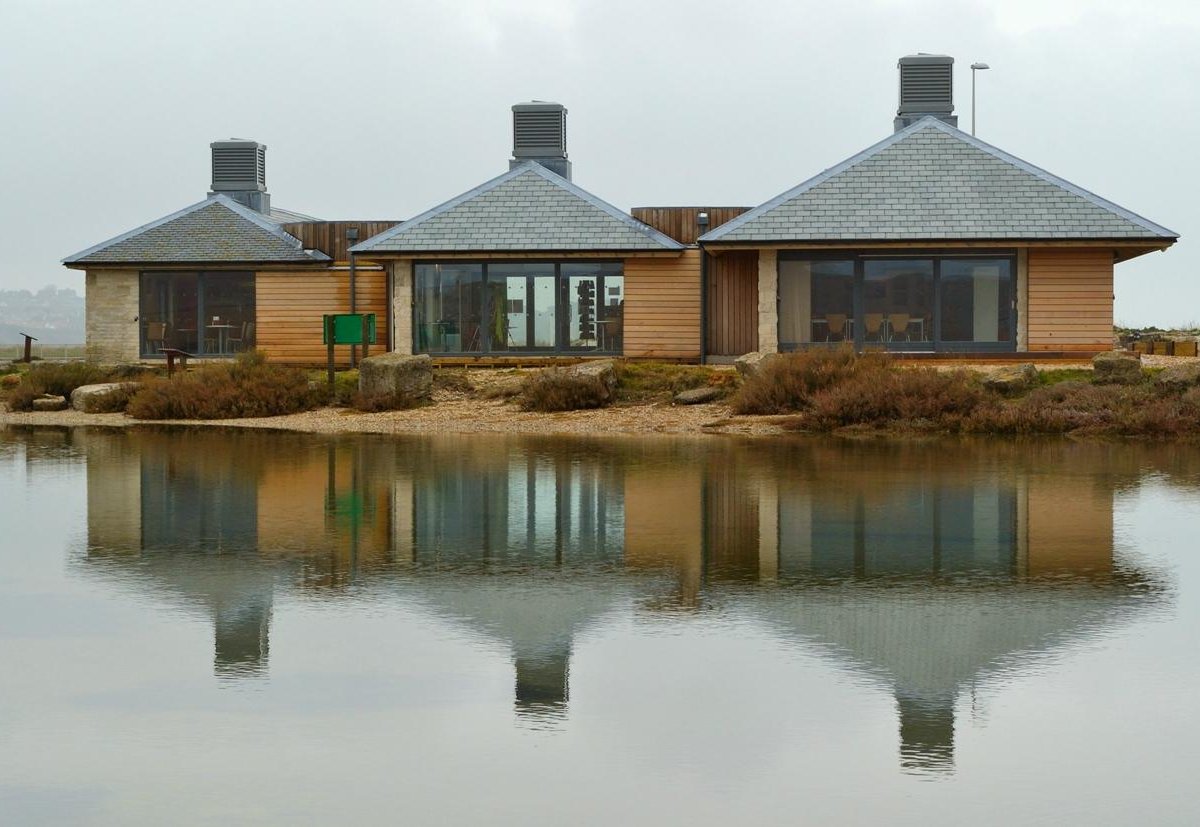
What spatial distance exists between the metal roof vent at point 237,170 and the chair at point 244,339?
5.62 m

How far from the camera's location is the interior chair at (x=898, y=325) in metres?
33.1

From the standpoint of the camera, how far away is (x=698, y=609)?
9.28 m

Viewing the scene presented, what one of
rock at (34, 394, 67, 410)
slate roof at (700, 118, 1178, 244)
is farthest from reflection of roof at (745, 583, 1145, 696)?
rock at (34, 394, 67, 410)

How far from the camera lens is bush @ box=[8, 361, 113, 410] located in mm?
31422

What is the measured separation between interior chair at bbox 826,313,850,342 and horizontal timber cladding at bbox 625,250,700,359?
2987mm

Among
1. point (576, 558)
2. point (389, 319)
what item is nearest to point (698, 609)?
point (576, 558)

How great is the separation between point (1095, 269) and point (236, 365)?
17838mm

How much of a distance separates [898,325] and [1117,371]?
6703 mm

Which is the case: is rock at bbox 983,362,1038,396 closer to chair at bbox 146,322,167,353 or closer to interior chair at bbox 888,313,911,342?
interior chair at bbox 888,313,911,342

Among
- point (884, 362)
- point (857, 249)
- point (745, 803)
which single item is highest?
point (857, 249)

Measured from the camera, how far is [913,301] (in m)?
33.1

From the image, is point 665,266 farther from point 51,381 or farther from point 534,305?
point 51,381

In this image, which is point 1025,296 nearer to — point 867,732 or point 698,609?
point 698,609

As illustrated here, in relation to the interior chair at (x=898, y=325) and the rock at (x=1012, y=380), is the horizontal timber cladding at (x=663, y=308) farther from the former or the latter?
the rock at (x=1012, y=380)
